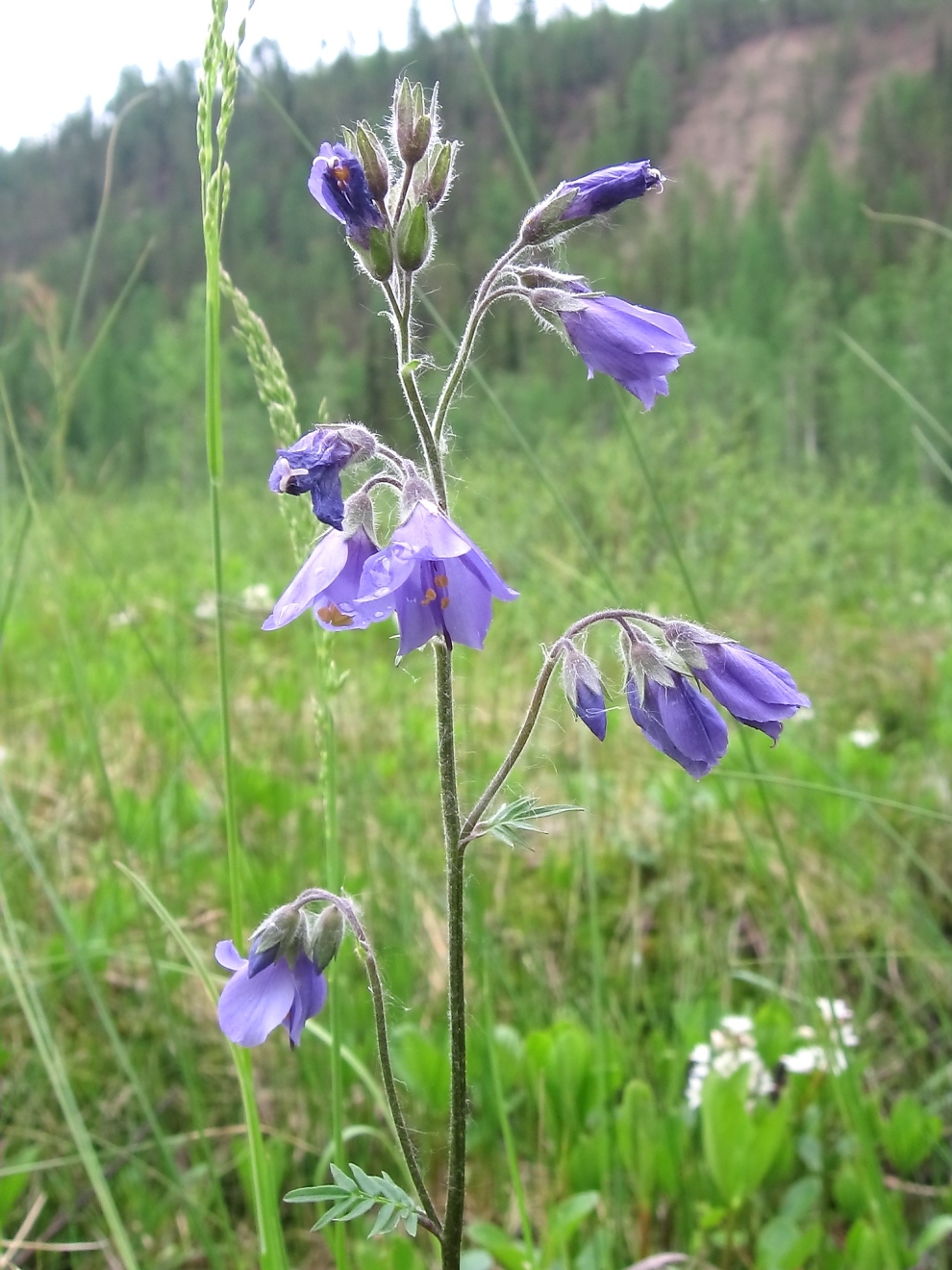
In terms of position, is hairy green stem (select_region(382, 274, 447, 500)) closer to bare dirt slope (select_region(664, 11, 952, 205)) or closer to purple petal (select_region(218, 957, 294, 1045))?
purple petal (select_region(218, 957, 294, 1045))

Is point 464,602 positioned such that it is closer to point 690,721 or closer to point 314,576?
point 314,576

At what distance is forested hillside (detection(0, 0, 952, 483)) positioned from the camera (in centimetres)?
3597

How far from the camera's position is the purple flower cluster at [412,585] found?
1130 mm

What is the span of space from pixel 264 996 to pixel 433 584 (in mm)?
564

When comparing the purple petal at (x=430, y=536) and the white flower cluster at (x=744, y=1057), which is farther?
the white flower cluster at (x=744, y=1057)

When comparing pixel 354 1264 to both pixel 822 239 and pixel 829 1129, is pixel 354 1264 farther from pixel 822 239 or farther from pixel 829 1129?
pixel 822 239

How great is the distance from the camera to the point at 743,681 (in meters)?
1.29

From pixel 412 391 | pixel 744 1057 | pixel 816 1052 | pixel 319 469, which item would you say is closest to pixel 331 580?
pixel 319 469

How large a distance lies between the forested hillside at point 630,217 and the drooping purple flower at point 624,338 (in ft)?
62.7

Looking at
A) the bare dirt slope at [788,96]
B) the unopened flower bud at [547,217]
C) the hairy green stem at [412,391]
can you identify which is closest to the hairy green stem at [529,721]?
the hairy green stem at [412,391]

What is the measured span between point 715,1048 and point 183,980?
1.38 meters

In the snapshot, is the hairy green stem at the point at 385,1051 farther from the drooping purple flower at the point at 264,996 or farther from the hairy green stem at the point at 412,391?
the hairy green stem at the point at 412,391

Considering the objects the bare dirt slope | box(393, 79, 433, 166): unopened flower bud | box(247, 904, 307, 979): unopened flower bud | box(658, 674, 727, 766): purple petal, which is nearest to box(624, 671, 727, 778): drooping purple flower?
box(658, 674, 727, 766): purple petal

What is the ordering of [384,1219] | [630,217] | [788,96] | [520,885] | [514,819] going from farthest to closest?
[788,96] → [630,217] → [520,885] → [514,819] → [384,1219]
